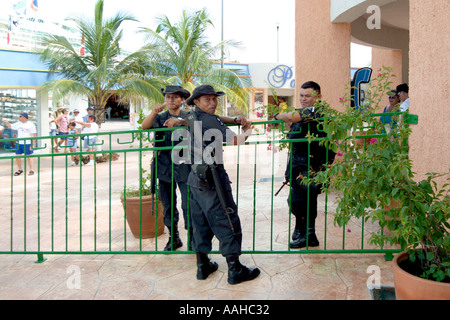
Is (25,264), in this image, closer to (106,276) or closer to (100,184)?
(106,276)

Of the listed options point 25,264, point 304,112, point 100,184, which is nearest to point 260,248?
point 304,112

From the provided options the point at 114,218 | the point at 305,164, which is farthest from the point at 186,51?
the point at 305,164

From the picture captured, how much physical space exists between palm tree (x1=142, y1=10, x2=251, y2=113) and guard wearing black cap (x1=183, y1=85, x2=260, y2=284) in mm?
11417

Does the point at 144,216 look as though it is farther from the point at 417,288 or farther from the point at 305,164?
the point at 417,288

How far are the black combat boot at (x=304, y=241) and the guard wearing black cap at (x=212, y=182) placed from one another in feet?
2.81

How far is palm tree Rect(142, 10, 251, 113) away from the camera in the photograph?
15141 mm

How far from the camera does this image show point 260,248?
4.56 meters

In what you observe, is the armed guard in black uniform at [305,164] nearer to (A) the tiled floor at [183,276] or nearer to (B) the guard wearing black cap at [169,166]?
(A) the tiled floor at [183,276]

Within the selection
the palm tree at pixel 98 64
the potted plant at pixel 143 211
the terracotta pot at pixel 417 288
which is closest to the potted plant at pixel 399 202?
the terracotta pot at pixel 417 288

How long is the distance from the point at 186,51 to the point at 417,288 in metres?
13.6

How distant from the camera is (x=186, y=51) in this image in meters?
15.2

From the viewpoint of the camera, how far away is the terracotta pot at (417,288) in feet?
8.40

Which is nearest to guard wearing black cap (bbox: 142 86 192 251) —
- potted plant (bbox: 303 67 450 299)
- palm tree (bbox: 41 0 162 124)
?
potted plant (bbox: 303 67 450 299)

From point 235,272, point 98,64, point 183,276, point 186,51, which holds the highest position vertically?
point 186,51
